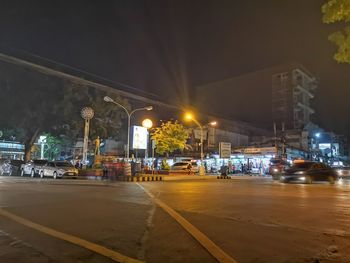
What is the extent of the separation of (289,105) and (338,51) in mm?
72204

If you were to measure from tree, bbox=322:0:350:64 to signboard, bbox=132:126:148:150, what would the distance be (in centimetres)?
2684

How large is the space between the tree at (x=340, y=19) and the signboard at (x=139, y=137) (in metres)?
26.8

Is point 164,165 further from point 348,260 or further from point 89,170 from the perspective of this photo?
point 348,260

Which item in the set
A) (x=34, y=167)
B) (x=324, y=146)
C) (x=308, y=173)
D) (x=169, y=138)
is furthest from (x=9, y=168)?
(x=324, y=146)

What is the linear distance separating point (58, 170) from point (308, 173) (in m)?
19.3

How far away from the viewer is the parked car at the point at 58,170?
31.8 metres

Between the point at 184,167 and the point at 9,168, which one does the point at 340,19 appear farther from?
the point at 9,168

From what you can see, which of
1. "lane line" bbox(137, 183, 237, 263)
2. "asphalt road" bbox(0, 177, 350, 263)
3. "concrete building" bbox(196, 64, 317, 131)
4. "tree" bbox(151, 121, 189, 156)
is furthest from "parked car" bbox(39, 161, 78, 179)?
"concrete building" bbox(196, 64, 317, 131)

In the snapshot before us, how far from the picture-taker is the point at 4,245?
6.80 meters

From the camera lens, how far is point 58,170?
1260 inches

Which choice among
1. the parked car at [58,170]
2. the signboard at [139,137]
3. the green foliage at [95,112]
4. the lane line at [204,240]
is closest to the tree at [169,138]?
the green foliage at [95,112]

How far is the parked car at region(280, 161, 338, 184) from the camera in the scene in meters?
26.1

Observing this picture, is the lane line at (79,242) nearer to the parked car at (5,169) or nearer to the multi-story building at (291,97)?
the parked car at (5,169)

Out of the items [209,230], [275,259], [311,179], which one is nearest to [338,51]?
[209,230]
